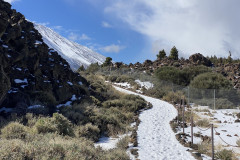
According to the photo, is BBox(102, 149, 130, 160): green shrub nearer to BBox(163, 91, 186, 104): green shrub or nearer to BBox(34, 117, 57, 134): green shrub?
BBox(34, 117, 57, 134): green shrub

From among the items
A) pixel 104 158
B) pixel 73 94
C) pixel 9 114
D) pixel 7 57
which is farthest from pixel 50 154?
pixel 73 94

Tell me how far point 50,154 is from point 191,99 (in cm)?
1811

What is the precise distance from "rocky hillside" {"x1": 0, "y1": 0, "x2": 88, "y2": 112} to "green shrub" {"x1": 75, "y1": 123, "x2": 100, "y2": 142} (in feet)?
9.48

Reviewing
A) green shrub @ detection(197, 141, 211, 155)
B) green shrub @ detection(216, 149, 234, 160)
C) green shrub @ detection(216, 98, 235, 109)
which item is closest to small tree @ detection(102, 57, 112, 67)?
green shrub @ detection(216, 98, 235, 109)

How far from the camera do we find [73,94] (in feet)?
46.6

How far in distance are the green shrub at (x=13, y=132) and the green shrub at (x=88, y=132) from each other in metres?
2.10

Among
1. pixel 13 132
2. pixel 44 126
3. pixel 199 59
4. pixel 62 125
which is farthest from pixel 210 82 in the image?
pixel 199 59

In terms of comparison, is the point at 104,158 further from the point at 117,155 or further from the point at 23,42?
the point at 23,42

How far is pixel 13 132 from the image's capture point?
645 cm

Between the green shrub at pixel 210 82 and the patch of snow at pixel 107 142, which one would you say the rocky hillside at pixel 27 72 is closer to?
the patch of snow at pixel 107 142

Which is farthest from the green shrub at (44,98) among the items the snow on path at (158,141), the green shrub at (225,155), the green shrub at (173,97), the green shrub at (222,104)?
the green shrub at (222,104)

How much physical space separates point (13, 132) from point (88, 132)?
3.01 m

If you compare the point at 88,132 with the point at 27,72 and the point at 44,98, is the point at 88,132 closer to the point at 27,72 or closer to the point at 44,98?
the point at 44,98

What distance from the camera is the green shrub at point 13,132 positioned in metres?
6.19
